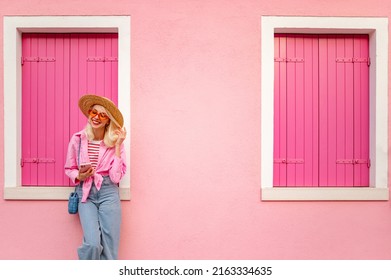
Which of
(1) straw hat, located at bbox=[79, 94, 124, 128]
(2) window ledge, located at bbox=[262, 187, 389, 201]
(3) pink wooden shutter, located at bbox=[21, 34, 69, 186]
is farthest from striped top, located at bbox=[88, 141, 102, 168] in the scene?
(2) window ledge, located at bbox=[262, 187, 389, 201]

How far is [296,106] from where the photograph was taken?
5.06 metres

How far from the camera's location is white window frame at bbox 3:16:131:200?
483 centimetres

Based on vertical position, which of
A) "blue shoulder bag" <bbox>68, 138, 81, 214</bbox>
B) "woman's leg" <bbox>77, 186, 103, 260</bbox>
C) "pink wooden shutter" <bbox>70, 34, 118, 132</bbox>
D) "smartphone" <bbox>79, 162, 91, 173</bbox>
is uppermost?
"pink wooden shutter" <bbox>70, 34, 118, 132</bbox>

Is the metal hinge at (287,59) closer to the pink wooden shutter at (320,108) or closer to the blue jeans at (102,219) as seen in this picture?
the pink wooden shutter at (320,108)

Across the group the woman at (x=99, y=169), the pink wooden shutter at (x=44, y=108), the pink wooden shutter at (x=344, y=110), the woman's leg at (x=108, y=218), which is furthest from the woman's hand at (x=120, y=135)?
the pink wooden shutter at (x=344, y=110)

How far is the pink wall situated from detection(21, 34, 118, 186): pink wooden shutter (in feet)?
0.96

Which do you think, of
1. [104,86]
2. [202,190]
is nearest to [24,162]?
[104,86]

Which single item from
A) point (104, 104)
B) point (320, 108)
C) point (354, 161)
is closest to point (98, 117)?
point (104, 104)

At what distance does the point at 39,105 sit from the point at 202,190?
2.07 metres

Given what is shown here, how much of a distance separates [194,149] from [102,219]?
4.02 ft

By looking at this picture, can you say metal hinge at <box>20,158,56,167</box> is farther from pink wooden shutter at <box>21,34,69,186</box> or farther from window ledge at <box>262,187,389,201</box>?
window ledge at <box>262,187,389,201</box>

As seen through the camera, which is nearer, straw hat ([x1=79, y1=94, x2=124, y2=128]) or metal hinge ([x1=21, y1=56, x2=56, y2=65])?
straw hat ([x1=79, y1=94, x2=124, y2=128])
